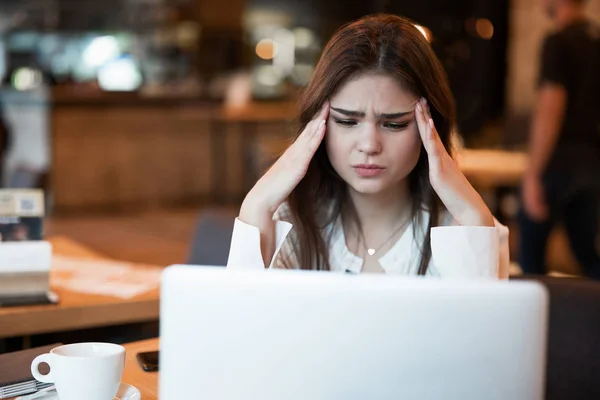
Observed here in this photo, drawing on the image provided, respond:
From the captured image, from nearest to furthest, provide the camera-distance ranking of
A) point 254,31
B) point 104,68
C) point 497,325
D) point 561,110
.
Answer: point 497,325 < point 561,110 < point 104,68 < point 254,31

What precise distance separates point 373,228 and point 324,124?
0.86 ft

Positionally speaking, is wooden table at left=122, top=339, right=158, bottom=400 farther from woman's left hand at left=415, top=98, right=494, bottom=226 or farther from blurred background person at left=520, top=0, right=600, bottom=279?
blurred background person at left=520, top=0, right=600, bottom=279

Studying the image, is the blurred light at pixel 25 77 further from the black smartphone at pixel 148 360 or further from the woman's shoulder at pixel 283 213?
the black smartphone at pixel 148 360

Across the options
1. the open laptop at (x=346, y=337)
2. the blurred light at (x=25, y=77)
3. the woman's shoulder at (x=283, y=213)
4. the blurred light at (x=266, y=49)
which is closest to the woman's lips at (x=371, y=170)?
the woman's shoulder at (x=283, y=213)

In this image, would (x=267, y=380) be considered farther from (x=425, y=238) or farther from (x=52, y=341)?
(x=52, y=341)

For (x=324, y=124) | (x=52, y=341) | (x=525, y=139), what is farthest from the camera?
(x=525, y=139)

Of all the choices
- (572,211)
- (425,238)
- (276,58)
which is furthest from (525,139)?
(425,238)

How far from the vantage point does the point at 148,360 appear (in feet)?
5.04

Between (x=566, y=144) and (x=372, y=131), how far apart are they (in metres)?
2.98

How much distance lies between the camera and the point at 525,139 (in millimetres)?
6250

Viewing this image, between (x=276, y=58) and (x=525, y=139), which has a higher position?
(x=276, y=58)

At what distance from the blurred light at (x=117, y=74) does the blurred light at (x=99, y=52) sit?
0.68ft

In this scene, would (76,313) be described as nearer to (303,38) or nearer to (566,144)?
(566,144)

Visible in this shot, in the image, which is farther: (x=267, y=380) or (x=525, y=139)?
(x=525, y=139)
